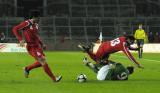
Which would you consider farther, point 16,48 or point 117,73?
point 16,48

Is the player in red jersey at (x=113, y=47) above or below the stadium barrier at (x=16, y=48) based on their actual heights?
above

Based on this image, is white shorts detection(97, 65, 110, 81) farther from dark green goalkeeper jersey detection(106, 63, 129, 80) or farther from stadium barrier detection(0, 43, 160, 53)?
stadium barrier detection(0, 43, 160, 53)

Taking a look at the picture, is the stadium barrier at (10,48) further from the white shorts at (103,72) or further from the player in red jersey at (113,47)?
the white shorts at (103,72)

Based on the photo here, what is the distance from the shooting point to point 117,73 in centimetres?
1700

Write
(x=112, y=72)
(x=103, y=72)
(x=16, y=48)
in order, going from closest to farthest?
(x=103, y=72) < (x=112, y=72) < (x=16, y=48)

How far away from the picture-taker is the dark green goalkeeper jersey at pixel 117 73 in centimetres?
1694

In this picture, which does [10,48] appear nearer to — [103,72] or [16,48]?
[16,48]

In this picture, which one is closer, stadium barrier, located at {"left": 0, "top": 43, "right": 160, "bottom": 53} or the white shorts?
the white shorts

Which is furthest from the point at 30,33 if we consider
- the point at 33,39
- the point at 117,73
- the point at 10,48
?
the point at 10,48

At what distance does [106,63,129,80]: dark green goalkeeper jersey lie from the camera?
1694 cm

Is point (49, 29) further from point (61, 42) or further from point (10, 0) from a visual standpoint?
point (10, 0)

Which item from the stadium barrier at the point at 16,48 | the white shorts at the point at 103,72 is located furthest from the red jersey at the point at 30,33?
the stadium barrier at the point at 16,48

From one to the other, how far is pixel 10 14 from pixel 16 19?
125 inches

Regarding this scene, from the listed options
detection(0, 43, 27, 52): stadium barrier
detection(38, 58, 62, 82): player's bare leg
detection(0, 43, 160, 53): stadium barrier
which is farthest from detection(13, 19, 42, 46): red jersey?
detection(0, 43, 27, 52): stadium barrier
